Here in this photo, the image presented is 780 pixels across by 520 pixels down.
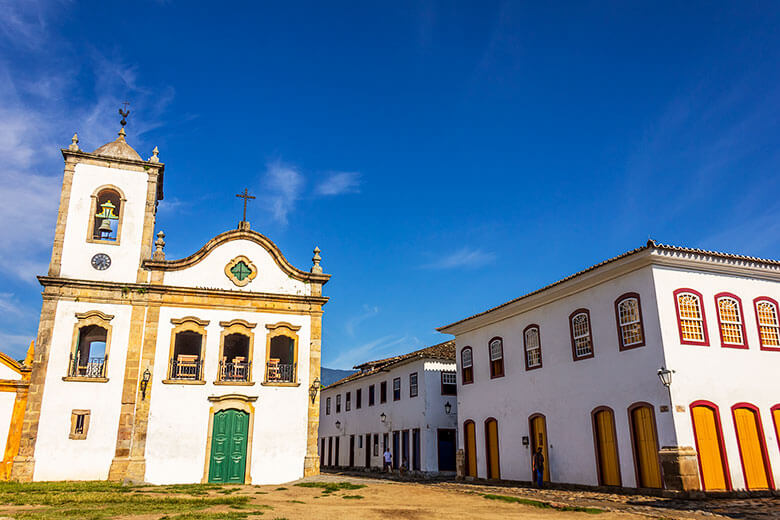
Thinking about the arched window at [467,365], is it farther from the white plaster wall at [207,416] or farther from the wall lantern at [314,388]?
the white plaster wall at [207,416]

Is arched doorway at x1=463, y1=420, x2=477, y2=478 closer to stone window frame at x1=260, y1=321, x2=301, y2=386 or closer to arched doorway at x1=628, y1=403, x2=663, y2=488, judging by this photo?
stone window frame at x1=260, y1=321, x2=301, y2=386

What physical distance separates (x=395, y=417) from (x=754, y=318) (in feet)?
63.0

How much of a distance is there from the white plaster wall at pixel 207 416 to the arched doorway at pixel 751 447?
563 inches

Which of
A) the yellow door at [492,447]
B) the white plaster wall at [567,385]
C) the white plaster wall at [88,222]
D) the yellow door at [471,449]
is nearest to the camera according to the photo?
the white plaster wall at [567,385]

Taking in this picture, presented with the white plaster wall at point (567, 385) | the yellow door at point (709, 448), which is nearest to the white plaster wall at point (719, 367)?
the yellow door at point (709, 448)

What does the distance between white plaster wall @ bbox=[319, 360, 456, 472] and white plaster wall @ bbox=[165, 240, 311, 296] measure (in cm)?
902

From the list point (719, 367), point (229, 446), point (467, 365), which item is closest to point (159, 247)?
point (229, 446)

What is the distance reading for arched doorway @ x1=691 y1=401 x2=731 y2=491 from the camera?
15.9 metres

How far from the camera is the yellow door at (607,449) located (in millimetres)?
17884

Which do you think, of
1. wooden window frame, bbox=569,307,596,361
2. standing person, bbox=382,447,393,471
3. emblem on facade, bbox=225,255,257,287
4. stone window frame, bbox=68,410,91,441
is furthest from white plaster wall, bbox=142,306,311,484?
wooden window frame, bbox=569,307,596,361

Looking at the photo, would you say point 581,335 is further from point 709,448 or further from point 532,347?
point 709,448

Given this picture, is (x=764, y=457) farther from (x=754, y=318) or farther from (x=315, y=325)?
(x=315, y=325)

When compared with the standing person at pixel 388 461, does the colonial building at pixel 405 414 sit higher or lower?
higher

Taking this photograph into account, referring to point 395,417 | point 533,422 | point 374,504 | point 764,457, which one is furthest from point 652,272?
point 395,417
